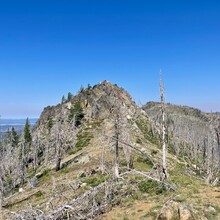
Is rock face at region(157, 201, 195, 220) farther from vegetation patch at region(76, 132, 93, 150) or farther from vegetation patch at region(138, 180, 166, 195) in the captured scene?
vegetation patch at region(76, 132, 93, 150)

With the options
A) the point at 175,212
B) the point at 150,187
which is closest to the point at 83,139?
the point at 150,187

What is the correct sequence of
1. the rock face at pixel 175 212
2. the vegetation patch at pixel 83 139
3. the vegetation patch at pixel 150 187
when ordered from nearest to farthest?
the rock face at pixel 175 212 → the vegetation patch at pixel 150 187 → the vegetation patch at pixel 83 139

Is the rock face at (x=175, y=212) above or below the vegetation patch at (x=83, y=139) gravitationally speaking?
below

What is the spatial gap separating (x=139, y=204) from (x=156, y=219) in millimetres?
4006

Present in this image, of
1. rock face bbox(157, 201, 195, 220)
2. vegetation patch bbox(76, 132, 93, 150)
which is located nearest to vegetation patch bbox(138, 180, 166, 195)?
rock face bbox(157, 201, 195, 220)

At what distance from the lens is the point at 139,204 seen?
22.8 m

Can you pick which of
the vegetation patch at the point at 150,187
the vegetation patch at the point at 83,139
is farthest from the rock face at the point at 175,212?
the vegetation patch at the point at 83,139

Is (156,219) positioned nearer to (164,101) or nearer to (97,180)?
(164,101)

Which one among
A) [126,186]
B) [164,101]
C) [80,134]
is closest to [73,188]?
[126,186]

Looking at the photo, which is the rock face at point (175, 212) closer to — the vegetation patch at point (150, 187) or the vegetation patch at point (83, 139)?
the vegetation patch at point (150, 187)

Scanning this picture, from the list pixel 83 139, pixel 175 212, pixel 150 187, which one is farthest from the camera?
pixel 83 139

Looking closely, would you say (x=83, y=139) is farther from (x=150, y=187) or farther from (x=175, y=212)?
(x=175, y=212)

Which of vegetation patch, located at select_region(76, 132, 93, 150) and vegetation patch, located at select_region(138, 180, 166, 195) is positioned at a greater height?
vegetation patch, located at select_region(76, 132, 93, 150)

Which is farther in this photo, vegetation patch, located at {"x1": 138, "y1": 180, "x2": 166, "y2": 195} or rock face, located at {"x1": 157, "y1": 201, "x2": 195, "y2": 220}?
vegetation patch, located at {"x1": 138, "y1": 180, "x2": 166, "y2": 195}
